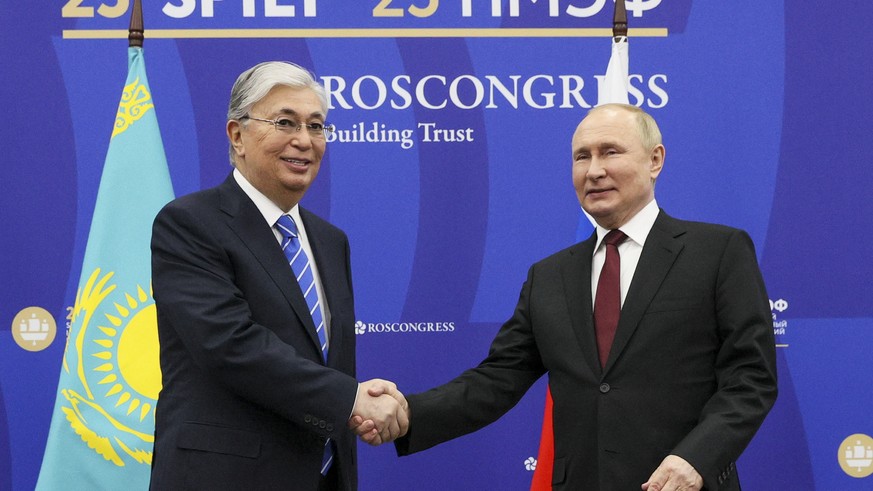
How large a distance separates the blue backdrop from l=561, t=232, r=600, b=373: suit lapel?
1.41 meters

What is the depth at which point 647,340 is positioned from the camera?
7.98ft

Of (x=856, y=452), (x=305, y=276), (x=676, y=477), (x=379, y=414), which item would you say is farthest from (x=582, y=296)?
(x=856, y=452)

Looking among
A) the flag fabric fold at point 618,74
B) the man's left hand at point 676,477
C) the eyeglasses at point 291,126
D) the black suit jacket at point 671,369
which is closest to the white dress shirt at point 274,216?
the eyeglasses at point 291,126

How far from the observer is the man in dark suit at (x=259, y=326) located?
7.89 ft

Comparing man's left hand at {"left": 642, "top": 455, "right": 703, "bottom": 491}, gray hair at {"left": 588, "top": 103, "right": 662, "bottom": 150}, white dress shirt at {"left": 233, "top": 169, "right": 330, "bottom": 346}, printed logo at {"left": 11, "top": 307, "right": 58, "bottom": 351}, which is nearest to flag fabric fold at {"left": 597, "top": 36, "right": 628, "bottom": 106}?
gray hair at {"left": 588, "top": 103, "right": 662, "bottom": 150}

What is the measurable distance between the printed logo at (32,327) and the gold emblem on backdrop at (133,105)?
0.89 metres

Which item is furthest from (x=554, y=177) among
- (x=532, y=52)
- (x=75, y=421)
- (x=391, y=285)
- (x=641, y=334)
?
(x=75, y=421)

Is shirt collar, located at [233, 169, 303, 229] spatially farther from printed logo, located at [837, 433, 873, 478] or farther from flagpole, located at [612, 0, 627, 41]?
printed logo, located at [837, 433, 873, 478]

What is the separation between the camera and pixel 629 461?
2406 mm

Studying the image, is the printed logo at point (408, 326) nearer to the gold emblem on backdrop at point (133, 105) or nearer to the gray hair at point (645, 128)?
the gold emblem on backdrop at point (133, 105)

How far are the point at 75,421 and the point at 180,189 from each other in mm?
1091

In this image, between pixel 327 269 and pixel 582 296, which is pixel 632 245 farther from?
pixel 327 269

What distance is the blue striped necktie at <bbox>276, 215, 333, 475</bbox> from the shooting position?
261 centimetres

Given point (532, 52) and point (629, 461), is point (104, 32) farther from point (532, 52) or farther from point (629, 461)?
point (629, 461)
